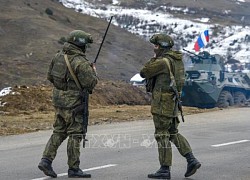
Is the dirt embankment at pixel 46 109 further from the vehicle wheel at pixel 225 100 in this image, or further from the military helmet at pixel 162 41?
the military helmet at pixel 162 41

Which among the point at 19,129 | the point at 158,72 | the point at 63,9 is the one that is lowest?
the point at 19,129

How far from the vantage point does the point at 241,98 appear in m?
29.3

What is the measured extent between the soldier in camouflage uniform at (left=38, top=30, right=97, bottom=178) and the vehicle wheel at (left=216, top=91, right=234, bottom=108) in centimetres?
1930

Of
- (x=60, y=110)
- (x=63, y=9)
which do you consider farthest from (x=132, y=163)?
(x=63, y=9)

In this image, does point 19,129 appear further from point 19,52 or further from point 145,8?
point 145,8

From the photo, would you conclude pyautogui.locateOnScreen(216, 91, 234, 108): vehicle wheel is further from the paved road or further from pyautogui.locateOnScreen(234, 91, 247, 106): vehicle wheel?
the paved road

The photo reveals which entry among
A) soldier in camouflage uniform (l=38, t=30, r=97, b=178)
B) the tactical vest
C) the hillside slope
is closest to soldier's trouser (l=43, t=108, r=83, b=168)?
soldier in camouflage uniform (l=38, t=30, r=97, b=178)

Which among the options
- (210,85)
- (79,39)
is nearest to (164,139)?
(79,39)

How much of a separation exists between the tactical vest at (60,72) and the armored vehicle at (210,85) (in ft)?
60.2

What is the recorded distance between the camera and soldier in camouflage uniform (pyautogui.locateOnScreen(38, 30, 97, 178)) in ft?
27.6

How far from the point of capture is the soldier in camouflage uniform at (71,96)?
8422mm

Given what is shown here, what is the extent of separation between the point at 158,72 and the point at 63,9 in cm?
6184

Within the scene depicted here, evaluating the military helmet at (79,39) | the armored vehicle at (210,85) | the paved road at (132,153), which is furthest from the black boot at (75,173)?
the armored vehicle at (210,85)

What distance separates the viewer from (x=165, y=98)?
8.50m
